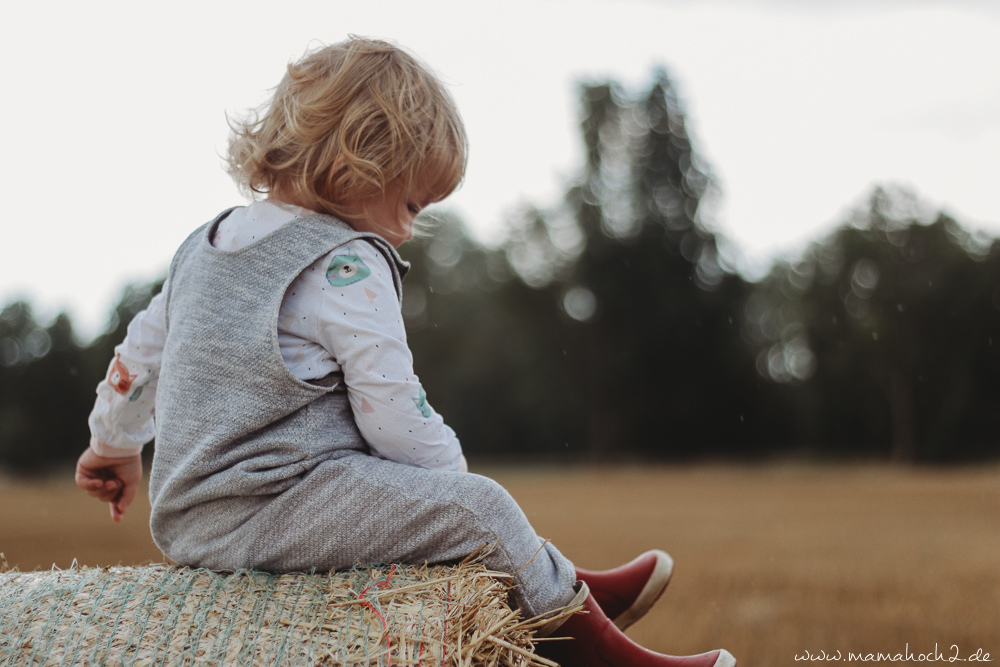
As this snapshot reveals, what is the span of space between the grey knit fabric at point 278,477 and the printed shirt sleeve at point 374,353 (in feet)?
0.17

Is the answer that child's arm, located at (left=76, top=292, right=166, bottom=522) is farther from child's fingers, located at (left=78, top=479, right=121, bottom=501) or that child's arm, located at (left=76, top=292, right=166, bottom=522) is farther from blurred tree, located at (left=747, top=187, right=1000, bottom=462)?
blurred tree, located at (left=747, top=187, right=1000, bottom=462)

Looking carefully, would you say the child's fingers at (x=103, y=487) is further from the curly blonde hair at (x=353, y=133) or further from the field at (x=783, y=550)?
the curly blonde hair at (x=353, y=133)

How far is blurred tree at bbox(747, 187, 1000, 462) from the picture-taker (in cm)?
1477

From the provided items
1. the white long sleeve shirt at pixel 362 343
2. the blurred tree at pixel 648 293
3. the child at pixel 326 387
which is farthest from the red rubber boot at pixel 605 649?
the blurred tree at pixel 648 293

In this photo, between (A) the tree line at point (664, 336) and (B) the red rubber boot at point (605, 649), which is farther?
(A) the tree line at point (664, 336)

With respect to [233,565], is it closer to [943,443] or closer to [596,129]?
[943,443]

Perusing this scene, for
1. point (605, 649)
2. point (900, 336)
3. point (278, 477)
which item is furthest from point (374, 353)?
point (900, 336)

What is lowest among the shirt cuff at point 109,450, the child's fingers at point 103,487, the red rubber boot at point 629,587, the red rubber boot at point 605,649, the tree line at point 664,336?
the tree line at point 664,336

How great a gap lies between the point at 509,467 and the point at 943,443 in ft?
35.2

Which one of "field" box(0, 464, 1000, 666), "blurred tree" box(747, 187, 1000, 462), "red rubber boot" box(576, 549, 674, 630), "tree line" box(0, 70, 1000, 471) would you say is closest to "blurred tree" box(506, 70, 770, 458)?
"tree line" box(0, 70, 1000, 471)

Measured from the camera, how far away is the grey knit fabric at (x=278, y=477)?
5.46 feet

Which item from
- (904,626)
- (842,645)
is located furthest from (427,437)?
(904,626)

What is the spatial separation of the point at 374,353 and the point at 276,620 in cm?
56

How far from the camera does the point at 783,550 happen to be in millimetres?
5547
